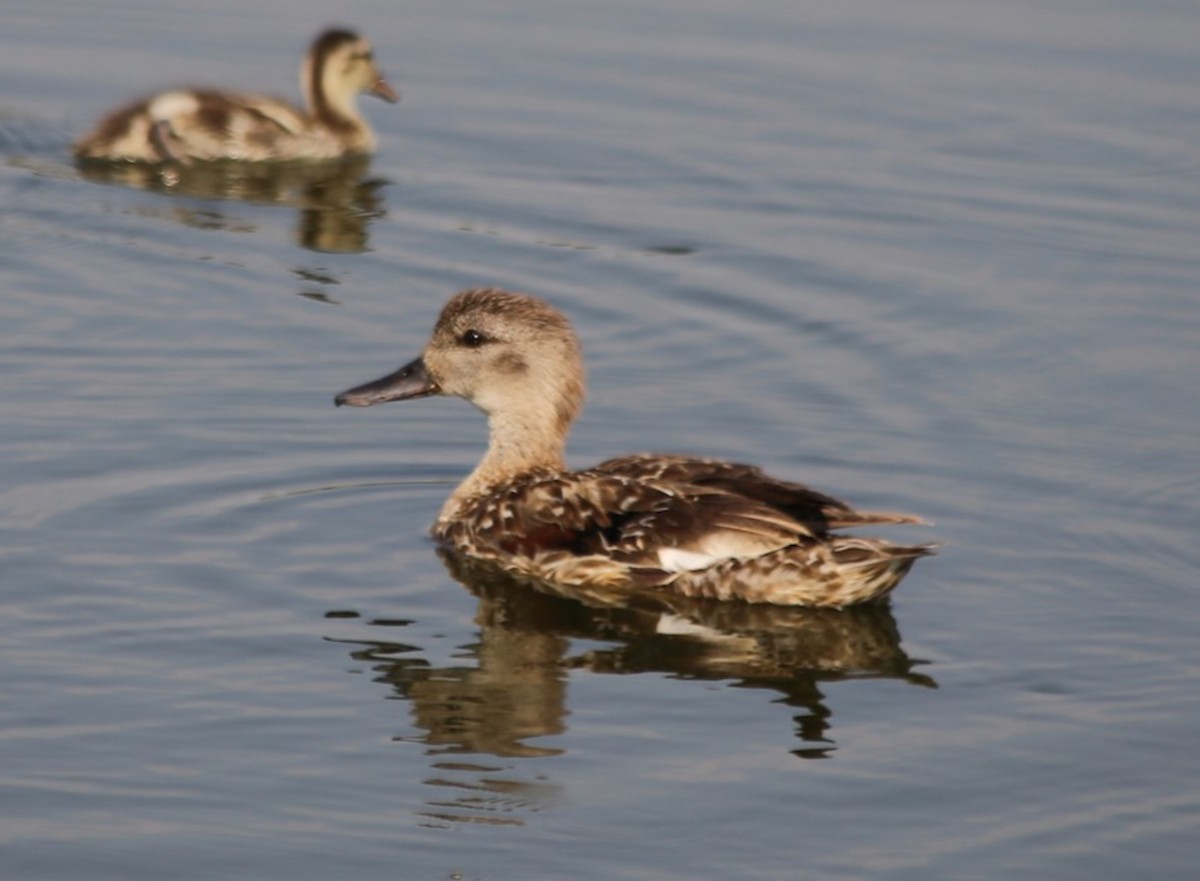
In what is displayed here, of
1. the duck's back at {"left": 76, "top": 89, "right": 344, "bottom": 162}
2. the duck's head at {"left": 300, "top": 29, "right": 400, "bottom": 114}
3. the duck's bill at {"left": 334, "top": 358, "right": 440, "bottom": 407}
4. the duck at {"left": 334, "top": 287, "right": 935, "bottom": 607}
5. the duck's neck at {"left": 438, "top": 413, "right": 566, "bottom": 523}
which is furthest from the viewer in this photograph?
the duck's head at {"left": 300, "top": 29, "right": 400, "bottom": 114}

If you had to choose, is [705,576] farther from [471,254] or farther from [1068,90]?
[1068,90]

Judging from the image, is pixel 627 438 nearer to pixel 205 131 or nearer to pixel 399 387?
pixel 399 387

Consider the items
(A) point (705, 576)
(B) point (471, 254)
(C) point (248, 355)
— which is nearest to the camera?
(A) point (705, 576)

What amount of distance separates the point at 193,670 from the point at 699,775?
1.37m

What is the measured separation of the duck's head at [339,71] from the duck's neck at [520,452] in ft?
16.6

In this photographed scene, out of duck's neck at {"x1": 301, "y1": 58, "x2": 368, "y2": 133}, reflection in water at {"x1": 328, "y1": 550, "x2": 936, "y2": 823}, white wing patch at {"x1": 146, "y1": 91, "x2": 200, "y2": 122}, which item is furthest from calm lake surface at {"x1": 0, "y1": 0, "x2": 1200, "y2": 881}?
white wing patch at {"x1": 146, "y1": 91, "x2": 200, "y2": 122}

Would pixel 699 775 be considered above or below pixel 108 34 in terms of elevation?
below

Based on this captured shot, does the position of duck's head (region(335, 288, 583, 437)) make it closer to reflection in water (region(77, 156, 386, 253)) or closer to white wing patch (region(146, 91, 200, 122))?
reflection in water (region(77, 156, 386, 253))

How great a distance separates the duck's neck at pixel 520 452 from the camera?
784cm

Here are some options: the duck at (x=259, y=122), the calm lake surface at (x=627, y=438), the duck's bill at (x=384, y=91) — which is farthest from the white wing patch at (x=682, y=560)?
the duck's bill at (x=384, y=91)

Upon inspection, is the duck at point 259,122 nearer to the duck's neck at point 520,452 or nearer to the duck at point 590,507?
the duck at point 590,507

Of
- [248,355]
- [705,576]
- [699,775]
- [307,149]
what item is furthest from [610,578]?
[307,149]

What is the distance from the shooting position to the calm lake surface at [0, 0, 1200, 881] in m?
5.57

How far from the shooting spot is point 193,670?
629cm
